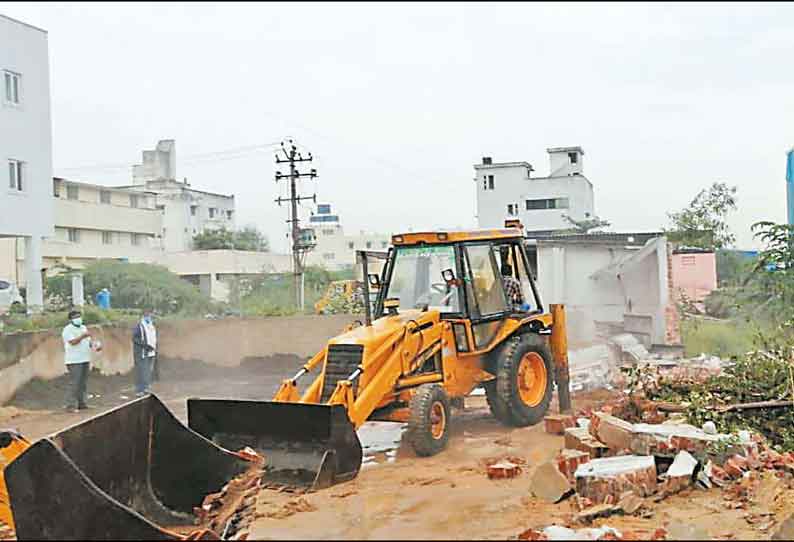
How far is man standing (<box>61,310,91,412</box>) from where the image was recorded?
14242 millimetres

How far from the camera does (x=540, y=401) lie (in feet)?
37.1

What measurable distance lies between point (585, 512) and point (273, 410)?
3211 millimetres

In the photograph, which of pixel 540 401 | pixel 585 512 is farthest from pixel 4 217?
pixel 585 512

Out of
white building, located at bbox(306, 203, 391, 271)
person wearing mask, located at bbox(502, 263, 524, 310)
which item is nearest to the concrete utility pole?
person wearing mask, located at bbox(502, 263, 524, 310)

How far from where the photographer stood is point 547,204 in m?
30.6

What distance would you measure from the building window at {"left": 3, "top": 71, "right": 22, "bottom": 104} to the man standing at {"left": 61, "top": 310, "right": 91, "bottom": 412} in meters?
11.6

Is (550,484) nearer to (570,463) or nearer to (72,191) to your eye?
(570,463)

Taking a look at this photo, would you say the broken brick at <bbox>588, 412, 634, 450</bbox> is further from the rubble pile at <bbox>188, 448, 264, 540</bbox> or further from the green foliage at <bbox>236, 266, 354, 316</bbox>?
the green foliage at <bbox>236, 266, 354, 316</bbox>

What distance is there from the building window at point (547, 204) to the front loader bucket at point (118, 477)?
23423 millimetres

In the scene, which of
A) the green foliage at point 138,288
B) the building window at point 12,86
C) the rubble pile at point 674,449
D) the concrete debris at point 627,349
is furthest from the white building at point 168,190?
the rubble pile at point 674,449

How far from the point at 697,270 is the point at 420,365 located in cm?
1525

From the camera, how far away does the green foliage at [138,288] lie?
77.6 ft

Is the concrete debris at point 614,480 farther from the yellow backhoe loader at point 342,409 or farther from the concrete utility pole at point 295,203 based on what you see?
the concrete utility pole at point 295,203

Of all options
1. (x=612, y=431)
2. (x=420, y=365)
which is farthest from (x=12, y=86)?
(x=612, y=431)
